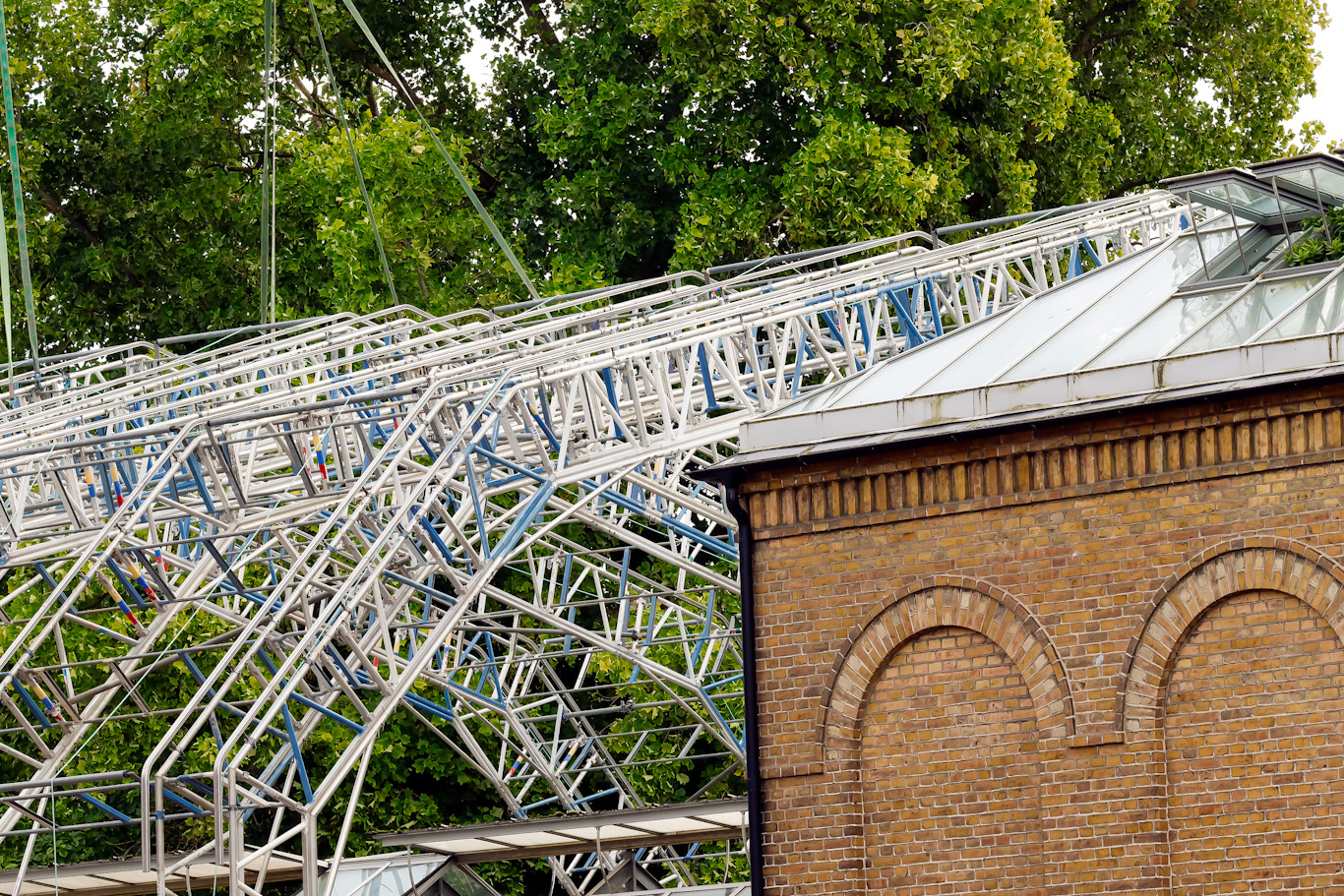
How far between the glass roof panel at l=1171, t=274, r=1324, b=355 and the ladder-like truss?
281 cm

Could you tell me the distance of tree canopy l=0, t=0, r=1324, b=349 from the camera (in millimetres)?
33312

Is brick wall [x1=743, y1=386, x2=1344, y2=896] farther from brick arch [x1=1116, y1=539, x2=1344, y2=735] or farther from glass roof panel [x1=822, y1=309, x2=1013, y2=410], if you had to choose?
glass roof panel [x1=822, y1=309, x2=1013, y2=410]

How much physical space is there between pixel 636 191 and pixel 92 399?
13116mm

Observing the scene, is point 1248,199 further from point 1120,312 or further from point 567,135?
point 567,135

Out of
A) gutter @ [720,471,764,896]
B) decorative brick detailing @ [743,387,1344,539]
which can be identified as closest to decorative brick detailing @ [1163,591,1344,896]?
decorative brick detailing @ [743,387,1344,539]

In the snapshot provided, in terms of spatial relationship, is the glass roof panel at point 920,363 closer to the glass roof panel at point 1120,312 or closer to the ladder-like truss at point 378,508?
the glass roof panel at point 1120,312

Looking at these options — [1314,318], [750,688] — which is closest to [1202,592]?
[1314,318]

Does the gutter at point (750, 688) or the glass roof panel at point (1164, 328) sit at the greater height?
the glass roof panel at point (1164, 328)

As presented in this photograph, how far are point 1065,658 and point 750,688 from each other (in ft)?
7.96

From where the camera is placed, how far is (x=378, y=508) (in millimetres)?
20422

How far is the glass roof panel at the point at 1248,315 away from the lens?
15.7m

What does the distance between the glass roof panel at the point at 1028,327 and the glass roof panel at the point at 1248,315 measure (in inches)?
56.0

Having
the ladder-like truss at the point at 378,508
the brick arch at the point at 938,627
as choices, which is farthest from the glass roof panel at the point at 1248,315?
the ladder-like truss at the point at 378,508

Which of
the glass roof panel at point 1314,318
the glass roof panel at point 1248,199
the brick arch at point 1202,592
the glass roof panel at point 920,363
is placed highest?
the glass roof panel at point 1248,199
